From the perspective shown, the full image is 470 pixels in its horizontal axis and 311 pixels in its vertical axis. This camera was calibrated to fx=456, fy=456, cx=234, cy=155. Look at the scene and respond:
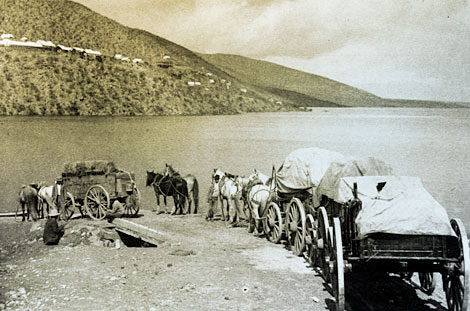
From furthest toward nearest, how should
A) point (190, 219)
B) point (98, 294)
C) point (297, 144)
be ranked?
point (297, 144) → point (190, 219) → point (98, 294)

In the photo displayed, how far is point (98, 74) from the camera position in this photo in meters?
45.2

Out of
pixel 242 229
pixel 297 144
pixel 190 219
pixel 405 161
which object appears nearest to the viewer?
pixel 242 229

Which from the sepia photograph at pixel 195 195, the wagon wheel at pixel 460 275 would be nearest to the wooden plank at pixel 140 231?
the sepia photograph at pixel 195 195

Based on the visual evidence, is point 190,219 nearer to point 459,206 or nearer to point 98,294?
point 98,294

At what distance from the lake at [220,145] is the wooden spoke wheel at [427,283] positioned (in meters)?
20.7

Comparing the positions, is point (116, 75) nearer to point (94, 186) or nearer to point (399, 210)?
point (94, 186)

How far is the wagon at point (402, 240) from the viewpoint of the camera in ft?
20.7

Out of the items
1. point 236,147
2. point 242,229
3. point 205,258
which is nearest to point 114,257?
point 205,258

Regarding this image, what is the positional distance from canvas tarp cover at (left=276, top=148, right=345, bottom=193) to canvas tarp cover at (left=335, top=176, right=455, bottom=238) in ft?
11.3

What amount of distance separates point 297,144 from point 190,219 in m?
26.6

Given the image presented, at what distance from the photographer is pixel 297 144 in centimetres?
4262

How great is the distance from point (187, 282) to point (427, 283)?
14.8ft

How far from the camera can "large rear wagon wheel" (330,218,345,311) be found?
639 centimetres

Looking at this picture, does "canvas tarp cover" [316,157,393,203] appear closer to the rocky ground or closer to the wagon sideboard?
the rocky ground
